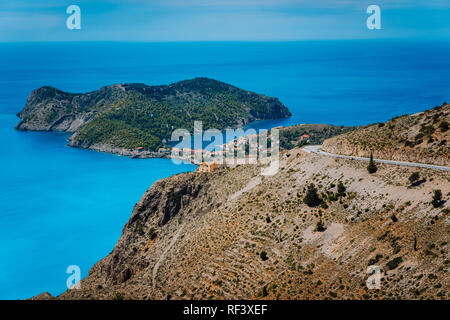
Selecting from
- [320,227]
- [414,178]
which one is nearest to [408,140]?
[414,178]

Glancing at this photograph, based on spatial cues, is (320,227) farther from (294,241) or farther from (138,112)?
(138,112)

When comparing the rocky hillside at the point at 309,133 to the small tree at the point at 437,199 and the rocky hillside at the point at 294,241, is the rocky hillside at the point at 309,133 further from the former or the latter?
the small tree at the point at 437,199

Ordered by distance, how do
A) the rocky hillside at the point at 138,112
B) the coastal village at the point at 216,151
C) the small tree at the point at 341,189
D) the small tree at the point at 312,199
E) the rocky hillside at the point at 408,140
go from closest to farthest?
1. the rocky hillside at the point at 408,140
2. the small tree at the point at 341,189
3. the small tree at the point at 312,199
4. the coastal village at the point at 216,151
5. the rocky hillside at the point at 138,112

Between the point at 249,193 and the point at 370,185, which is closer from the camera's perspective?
the point at 370,185

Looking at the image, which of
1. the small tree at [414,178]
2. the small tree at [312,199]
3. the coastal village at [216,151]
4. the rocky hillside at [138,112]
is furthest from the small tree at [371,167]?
the rocky hillside at [138,112]
